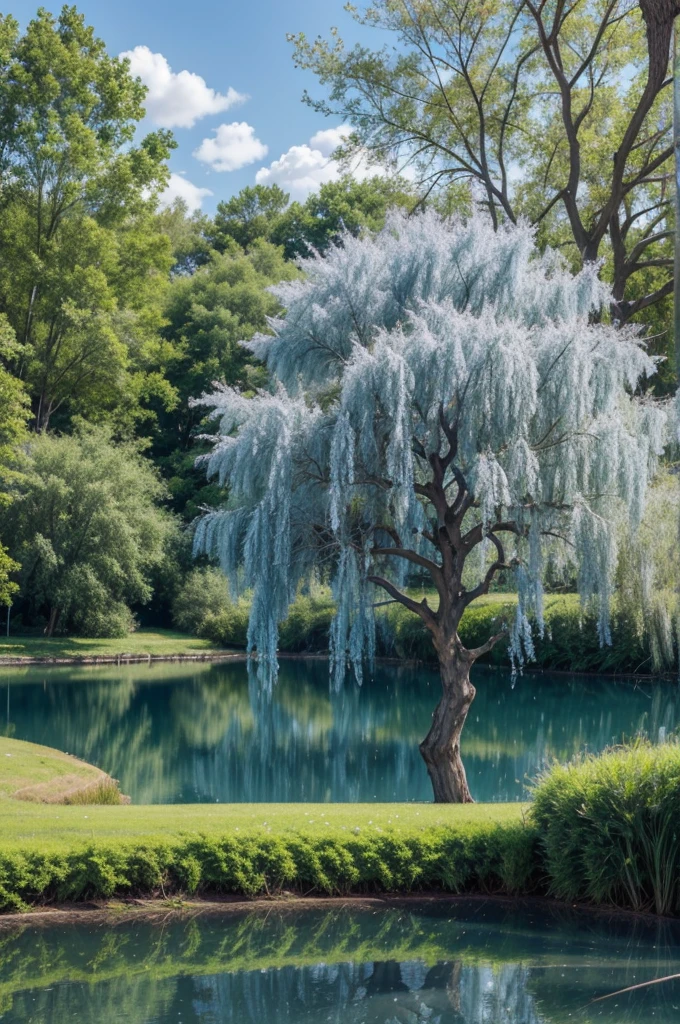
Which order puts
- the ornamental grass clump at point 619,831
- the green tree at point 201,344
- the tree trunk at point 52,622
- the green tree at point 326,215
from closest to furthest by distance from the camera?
the ornamental grass clump at point 619,831 → the tree trunk at point 52,622 → the green tree at point 201,344 → the green tree at point 326,215

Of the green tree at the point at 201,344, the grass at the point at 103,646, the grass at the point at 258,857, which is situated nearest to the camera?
the grass at the point at 258,857

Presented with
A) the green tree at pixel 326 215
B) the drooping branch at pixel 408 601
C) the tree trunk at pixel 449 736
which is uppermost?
the green tree at pixel 326 215

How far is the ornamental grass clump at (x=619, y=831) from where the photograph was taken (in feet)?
26.1

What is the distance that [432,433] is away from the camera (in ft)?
36.5

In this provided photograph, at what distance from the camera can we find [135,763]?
58.7 feet

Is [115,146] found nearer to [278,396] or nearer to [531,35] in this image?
[531,35]

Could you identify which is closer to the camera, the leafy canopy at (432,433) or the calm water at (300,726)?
the leafy canopy at (432,433)

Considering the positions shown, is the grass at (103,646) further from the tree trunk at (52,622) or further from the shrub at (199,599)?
the shrub at (199,599)

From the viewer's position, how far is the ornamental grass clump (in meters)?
7.95

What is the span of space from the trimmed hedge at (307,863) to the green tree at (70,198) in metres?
25.9

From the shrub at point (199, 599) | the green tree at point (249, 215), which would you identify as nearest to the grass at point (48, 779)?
the shrub at point (199, 599)

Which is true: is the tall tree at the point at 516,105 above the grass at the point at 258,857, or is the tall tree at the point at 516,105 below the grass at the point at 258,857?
above

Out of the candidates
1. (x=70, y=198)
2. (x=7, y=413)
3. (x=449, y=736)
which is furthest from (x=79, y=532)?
(x=449, y=736)

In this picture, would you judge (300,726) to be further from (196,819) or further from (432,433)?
(196,819)
